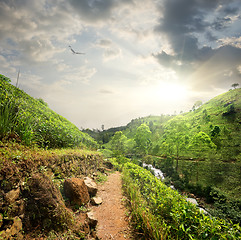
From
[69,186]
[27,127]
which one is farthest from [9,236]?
[27,127]

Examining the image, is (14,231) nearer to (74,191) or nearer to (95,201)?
(74,191)

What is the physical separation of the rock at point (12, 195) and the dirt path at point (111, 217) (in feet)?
8.00

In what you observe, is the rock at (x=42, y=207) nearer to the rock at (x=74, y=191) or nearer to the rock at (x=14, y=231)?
the rock at (x=14, y=231)

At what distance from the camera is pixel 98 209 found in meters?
4.85

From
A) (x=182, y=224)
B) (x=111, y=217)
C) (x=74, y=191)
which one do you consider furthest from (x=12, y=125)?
(x=182, y=224)

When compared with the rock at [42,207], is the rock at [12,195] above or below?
above

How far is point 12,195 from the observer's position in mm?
2510

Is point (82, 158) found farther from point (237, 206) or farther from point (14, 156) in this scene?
point (237, 206)

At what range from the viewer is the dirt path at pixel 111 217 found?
375 cm

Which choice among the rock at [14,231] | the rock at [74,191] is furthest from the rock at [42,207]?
the rock at [74,191]

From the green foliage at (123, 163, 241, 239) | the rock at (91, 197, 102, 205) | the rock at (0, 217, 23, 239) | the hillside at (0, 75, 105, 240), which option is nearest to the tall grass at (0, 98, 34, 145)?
the hillside at (0, 75, 105, 240)

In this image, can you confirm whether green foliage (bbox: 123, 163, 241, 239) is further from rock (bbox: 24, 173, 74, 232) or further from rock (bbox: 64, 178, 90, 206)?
rock (bbox: 24, 173, 74, 232)

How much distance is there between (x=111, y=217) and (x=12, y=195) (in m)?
3.29

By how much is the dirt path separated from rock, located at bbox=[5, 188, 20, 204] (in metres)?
2.44
